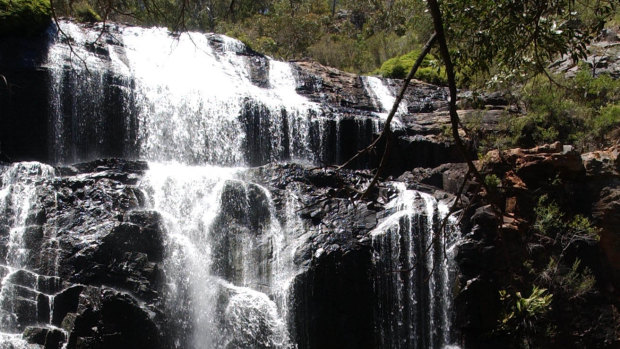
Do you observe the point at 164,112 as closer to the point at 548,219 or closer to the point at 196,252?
the point at 196,252

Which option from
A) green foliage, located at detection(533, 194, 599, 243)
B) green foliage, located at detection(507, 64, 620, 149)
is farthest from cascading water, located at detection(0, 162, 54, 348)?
green foliage, located at detection(507, 64, 620, 149)

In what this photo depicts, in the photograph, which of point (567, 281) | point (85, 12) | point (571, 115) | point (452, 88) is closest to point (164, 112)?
point (85, 12)

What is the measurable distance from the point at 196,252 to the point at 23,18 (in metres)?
7.98

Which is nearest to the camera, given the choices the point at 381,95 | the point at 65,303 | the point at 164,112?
the point at 65,303

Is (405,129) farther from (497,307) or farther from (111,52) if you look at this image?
(111,52)

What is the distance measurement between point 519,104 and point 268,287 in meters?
9.54

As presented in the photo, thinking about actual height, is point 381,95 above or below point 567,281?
above

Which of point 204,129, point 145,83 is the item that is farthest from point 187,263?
point 145,83

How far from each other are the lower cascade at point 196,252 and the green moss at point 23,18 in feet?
2.63

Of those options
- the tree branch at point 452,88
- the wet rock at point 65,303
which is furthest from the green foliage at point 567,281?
the tree branch at point 452,88

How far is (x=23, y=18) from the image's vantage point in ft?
51.1

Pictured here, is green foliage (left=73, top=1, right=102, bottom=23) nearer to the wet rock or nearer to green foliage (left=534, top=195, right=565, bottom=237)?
the wet rock

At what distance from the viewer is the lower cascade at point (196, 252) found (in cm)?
1093

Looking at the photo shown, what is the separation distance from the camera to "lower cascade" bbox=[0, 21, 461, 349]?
10930 millimetres
